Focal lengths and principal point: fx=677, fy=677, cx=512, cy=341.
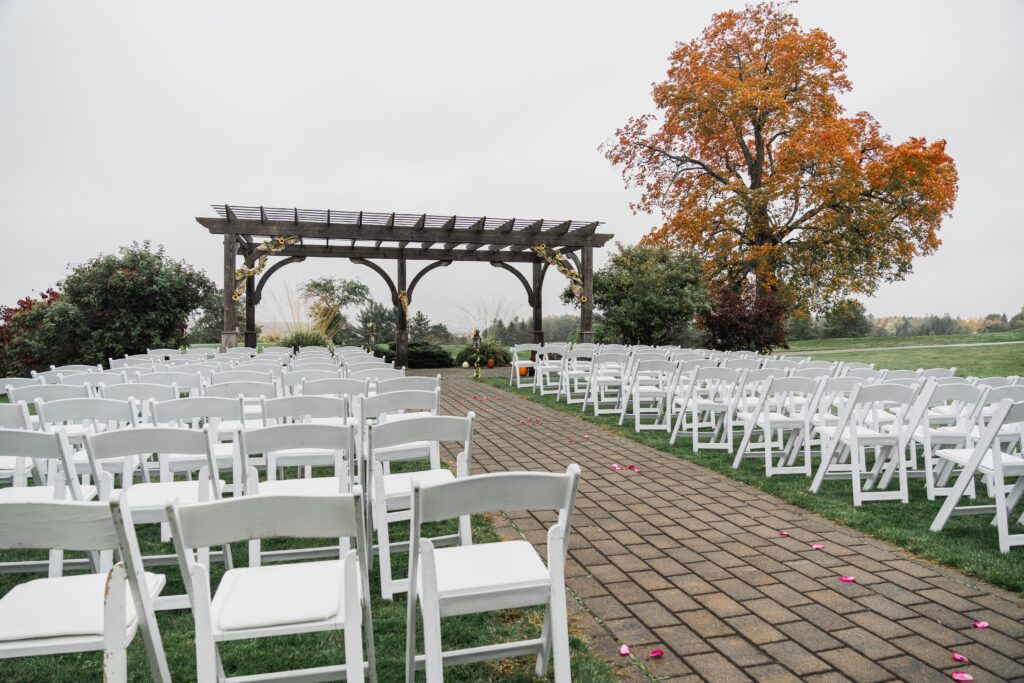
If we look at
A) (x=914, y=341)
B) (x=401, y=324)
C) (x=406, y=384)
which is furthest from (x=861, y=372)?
(x=914, y=341)

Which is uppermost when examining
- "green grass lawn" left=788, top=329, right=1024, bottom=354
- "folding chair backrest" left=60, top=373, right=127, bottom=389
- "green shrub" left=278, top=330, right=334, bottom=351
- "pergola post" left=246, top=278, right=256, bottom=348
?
"pergola post" left=246, top=278, right=256, bottom=348

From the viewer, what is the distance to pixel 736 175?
2123 cm

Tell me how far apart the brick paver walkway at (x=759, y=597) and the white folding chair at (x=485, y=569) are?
580 millimetres

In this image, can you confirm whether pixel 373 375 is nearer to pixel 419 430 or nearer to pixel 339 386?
pixel 339 386

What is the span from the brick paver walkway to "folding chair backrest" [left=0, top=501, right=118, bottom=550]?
70.7 inches

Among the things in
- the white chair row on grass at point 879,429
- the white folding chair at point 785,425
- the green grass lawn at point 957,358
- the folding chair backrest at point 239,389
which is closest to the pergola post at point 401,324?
the white chair row on grass at point 879,429

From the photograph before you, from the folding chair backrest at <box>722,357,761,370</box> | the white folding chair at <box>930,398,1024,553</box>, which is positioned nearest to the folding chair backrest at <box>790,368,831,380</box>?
the folding chair backrest at <box>722,357,761,370</box>

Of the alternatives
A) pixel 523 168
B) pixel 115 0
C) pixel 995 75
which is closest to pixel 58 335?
pixel 115 0

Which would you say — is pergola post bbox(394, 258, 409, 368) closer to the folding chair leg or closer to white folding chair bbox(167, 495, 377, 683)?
white folding chair bbox(167, 495, 377, 683)

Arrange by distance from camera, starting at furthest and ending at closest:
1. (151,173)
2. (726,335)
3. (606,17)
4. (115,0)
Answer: (151,173) → (606,17) → (726,335) → (115,0)

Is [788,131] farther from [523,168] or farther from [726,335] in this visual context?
[523,168]

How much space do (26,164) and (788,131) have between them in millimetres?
22032

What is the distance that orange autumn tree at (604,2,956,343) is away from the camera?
1795 centimetres

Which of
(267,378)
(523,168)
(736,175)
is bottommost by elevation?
(267,378)
